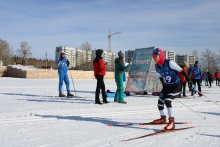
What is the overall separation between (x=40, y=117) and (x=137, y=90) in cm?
766

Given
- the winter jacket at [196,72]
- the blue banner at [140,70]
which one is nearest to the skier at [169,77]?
the blue banner at [140,70]

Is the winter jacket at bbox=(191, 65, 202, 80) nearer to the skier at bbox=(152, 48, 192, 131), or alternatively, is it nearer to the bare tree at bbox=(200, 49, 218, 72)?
the skier at bbox=(152, 48, 192, 131)

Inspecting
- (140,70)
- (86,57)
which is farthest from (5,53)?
(140,70)

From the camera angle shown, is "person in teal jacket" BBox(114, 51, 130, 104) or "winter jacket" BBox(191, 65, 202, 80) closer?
"person in teal jacket" BBox(114, 51, 130, 104)

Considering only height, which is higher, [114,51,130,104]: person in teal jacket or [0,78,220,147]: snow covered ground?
[114,51,130,104]: person in teal jacket

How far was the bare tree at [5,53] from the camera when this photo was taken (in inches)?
2165

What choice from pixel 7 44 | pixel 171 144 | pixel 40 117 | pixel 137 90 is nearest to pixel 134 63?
pixel 137 90

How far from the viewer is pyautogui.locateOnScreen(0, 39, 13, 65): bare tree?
55003mm

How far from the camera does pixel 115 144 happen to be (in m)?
4.25

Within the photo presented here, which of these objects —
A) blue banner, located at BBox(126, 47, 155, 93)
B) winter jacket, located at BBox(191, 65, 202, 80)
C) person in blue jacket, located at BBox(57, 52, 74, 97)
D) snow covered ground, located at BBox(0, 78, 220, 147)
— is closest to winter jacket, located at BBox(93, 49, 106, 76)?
snow covered ground, located at BBox(0, 78, 220, 147)

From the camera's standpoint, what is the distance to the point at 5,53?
186ft

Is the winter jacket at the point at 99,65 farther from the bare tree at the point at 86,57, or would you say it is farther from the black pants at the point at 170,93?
the bare tree at the point at 86,57

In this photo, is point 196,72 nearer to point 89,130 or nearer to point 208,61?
point 89,130

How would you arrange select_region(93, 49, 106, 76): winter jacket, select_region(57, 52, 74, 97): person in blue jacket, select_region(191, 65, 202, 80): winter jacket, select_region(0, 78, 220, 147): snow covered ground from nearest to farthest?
select_region(0, 78, 220, 147): snow covered ground, select_region(93, 49, 106, 76): winter jacket, select_region(57, 52, 74, 97): person in blue jacket, select_region(191, 65, 202, 80): winter jacket
